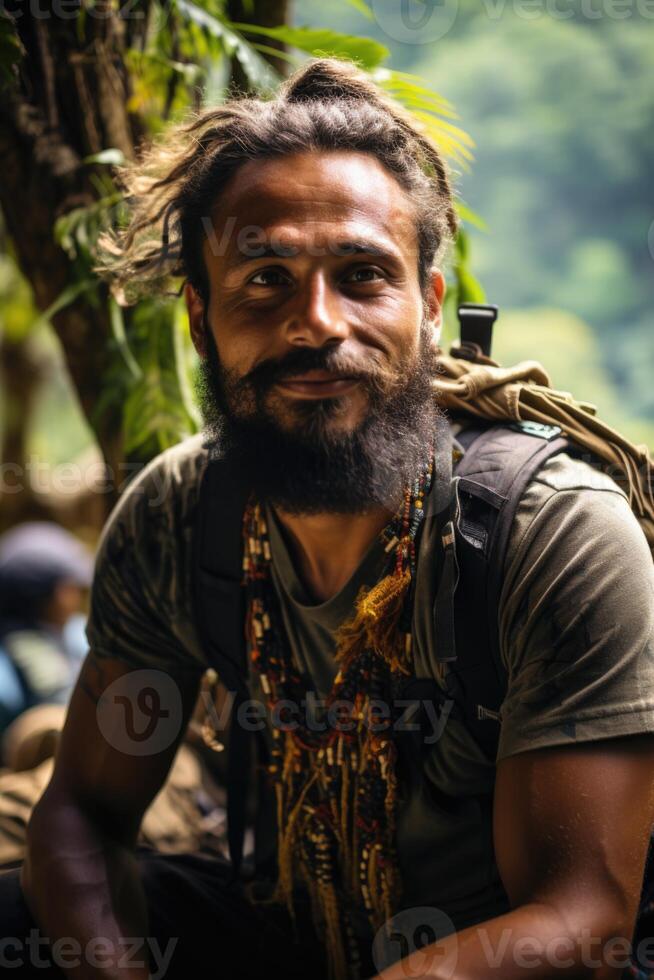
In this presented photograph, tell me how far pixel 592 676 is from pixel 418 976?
0.49 meters

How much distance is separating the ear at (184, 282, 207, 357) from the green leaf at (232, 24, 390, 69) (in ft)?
2.10

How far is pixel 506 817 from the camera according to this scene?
4.67ft

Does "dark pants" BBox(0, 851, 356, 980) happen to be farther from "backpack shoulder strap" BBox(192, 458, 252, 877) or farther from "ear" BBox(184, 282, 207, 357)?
"ear" BBox(184, 282, 207, 357)

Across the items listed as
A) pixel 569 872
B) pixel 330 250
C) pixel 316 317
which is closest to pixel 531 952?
pixel 569 872

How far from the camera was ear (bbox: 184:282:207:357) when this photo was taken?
6.39 ft

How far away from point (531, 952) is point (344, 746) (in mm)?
551

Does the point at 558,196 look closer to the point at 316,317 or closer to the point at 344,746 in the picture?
the point at 316,317

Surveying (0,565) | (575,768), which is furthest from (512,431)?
(0,565)

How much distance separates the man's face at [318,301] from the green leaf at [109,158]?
745mm

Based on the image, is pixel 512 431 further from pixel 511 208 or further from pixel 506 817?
pixel 511 208

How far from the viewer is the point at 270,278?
173 cm

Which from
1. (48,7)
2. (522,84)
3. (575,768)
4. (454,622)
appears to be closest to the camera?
(575,768)

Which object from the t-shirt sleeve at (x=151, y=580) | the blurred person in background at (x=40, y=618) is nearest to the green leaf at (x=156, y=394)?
the t-shirt sleeve at (x=151, y=580)

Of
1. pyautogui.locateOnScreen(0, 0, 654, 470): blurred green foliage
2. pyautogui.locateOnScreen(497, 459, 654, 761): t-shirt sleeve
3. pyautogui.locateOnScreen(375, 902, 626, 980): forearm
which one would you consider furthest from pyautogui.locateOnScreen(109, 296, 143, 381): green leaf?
pyautogui.locateOnScreen(0, 0, 654, 470): blurred green foliage
